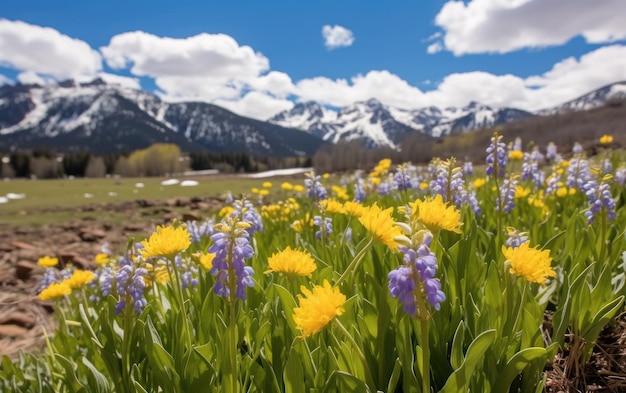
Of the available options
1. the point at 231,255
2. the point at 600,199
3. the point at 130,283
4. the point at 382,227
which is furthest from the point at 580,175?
the point at 130,283

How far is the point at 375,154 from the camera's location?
100 meters

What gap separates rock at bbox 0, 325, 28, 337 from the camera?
4.84m

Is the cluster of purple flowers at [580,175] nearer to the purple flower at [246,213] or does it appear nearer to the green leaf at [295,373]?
the purple flower at [246,213]

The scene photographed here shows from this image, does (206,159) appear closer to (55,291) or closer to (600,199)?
(55,291)

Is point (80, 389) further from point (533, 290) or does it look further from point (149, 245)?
point (533, 290)

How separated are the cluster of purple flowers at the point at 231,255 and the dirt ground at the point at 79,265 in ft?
3.22

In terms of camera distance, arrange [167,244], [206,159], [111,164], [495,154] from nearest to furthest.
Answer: [167,244] → [495,154] → [111,164] → [206,159]

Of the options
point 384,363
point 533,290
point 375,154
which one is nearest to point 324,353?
point 384,363

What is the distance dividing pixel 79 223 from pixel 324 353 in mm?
13979

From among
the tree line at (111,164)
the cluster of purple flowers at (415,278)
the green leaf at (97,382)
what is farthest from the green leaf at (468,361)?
the tree line at (111,164)

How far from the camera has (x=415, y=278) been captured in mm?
1105

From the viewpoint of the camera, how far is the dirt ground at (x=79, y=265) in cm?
189

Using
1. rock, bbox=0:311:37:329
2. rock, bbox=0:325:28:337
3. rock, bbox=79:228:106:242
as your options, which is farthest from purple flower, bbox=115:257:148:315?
rock, bbox=79:228:106:242

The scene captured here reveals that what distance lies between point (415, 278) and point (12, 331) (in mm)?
5663
